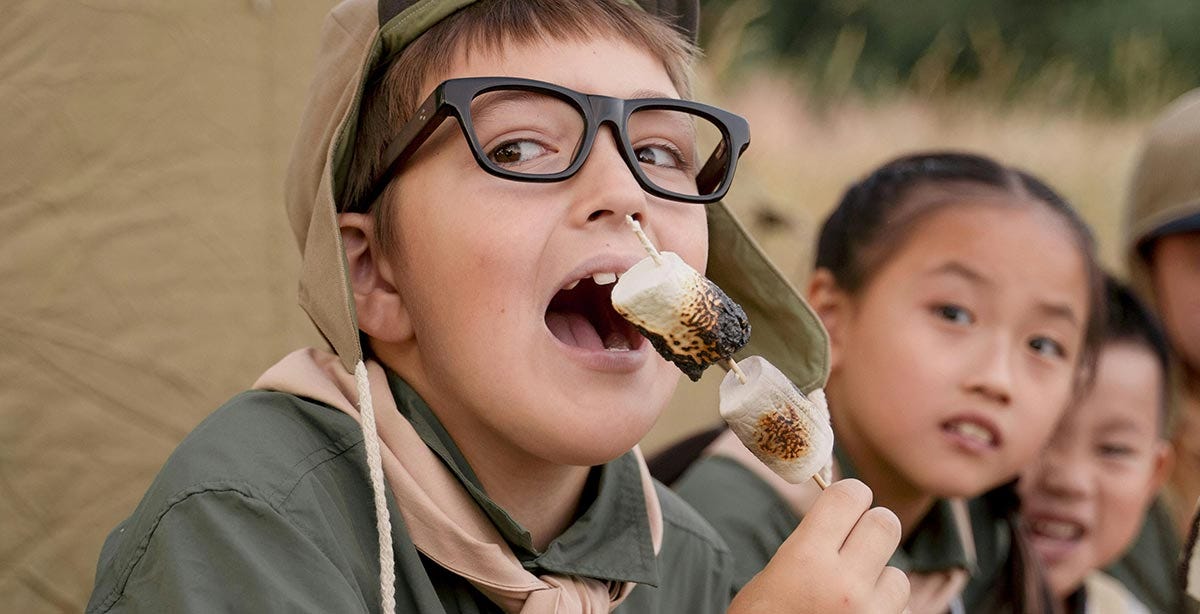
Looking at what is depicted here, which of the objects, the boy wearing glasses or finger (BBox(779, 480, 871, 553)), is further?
finger (BBox(779, 480, 871, 553))

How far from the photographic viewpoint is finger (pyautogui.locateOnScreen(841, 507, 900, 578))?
1919 millimetres

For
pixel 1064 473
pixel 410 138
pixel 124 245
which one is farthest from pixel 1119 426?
pixel 124 245

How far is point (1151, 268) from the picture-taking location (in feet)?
14.9

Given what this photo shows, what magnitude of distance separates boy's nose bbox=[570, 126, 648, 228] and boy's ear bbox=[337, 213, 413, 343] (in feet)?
1.10

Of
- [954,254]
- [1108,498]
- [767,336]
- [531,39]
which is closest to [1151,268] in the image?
[1108,498]

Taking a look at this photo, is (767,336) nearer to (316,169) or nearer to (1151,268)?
(316,169)

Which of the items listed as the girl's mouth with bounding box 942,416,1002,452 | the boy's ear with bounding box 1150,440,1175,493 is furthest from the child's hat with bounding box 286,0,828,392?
the boy's ear with bounding box 1150,440,1175,493

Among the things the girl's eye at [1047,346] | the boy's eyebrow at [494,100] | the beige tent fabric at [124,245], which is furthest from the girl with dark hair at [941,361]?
the boy's eyebrow at [494,100]

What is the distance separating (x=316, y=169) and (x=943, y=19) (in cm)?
1176

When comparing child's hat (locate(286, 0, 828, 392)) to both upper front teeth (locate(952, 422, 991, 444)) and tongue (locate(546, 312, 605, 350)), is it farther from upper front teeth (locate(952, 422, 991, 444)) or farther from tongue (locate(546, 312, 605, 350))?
upper front teeth (locate(952, 422, 991, 444))

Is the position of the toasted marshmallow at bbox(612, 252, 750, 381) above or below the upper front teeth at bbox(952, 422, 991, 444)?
above

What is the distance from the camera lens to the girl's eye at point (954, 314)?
114 inches

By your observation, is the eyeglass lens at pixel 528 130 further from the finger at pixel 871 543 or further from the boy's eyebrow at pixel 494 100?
the finger at pixel 871 543

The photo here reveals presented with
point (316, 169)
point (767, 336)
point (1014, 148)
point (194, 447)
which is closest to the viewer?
point (194, 447)
